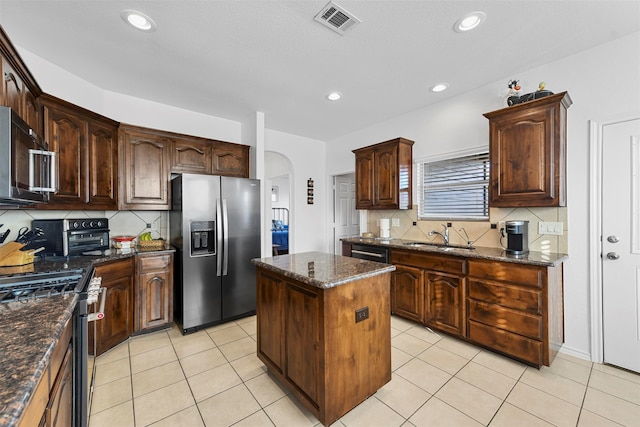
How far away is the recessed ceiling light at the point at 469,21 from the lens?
6.27 feet

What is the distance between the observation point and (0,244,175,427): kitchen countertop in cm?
61

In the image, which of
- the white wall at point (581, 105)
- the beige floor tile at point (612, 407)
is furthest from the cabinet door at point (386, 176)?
the beige floor tile at point (612, 407)

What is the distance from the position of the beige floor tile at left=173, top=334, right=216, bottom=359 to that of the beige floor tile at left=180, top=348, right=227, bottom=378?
64mm

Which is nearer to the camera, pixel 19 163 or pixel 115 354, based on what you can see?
pixel 19 163

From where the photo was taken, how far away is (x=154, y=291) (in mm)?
2889

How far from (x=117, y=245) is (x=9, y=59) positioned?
1.77m

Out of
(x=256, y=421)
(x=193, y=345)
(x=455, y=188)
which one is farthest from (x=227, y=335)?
(x=455, y=188)

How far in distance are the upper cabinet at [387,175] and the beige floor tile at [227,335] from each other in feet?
7.55

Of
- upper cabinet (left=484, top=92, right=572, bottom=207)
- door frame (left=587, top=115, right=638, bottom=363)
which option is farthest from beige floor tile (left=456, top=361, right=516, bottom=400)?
upper cabinet (left=484, top=92, right=572, bottom=207)

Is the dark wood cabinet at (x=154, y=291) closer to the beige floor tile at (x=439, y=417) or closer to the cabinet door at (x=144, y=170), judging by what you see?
the cabinet door at (x=144, y=170)

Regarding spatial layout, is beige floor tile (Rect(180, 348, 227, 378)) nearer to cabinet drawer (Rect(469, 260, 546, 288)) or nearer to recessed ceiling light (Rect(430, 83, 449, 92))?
cabinet drawer (Rect(469, 260, 546, 288))

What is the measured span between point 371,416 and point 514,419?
0.90 meters

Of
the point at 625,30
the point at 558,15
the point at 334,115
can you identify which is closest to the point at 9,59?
the point at 334,115

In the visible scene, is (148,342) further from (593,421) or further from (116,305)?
(593,421)
